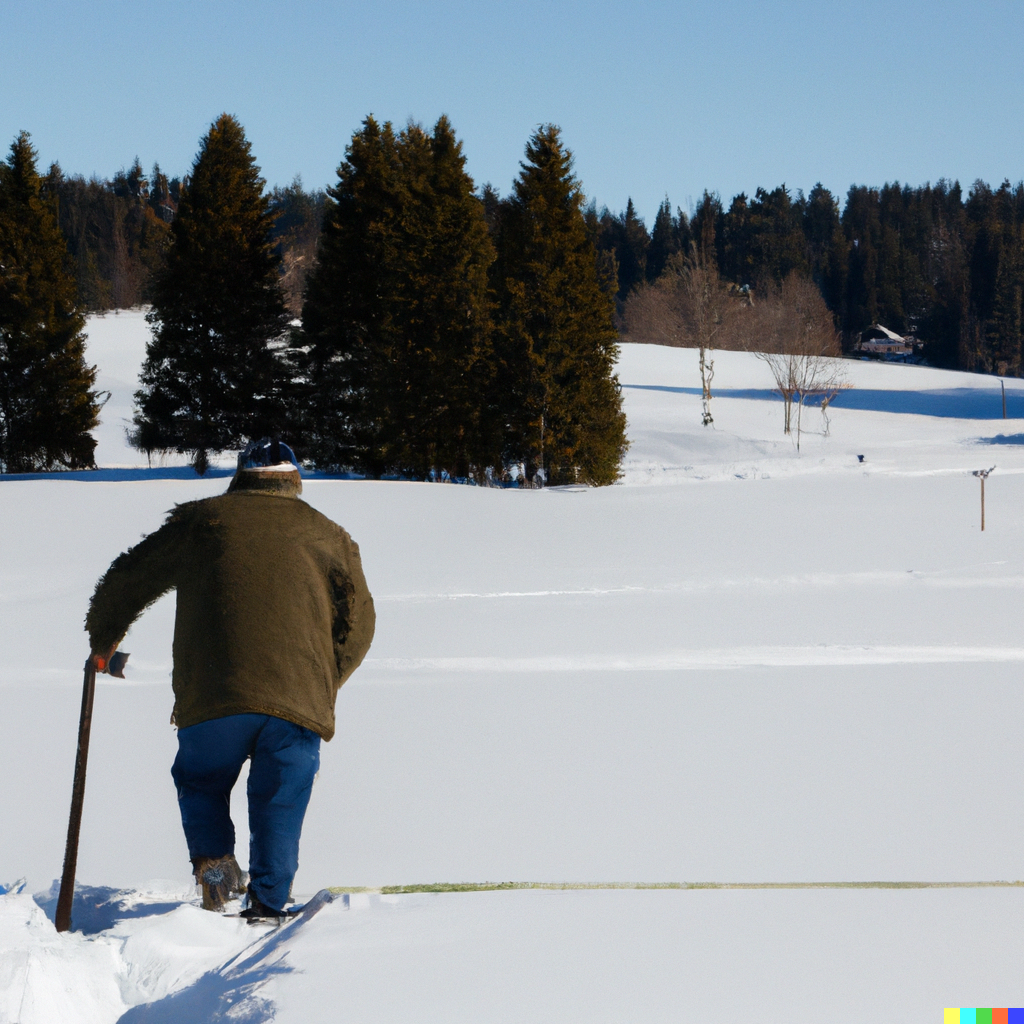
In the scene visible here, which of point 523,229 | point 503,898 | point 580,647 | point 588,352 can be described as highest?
point 523,229

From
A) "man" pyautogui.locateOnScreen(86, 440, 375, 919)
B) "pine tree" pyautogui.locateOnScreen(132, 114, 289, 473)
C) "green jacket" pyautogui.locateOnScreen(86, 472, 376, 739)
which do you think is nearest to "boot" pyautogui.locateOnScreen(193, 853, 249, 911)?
"man" pyautogui.locateOnScreen(86, 440, 375, 919)

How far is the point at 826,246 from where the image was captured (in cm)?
11294

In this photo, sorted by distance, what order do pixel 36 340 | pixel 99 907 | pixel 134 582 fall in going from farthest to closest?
pixel 36 340
pixel 99 907
pixel 134 582

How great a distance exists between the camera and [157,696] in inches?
293

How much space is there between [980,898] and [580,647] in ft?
21.4

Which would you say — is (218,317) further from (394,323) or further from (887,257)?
(887,257)

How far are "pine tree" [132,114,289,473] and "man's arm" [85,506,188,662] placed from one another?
2072 centimetres

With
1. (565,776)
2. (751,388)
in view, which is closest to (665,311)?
(751,388)

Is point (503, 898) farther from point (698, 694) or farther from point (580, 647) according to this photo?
point (580, 647)

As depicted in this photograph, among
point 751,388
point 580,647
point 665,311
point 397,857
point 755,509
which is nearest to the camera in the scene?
point 397,857

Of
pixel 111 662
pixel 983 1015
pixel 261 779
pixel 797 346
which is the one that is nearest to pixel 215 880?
pixel 261 779

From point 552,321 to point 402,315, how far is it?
10.8ft

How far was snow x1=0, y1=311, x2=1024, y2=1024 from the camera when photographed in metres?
2.31

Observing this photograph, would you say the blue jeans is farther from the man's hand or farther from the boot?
the man's hand
